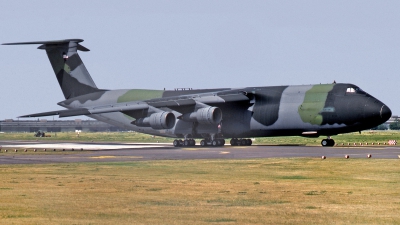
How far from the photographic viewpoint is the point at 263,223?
1133cm

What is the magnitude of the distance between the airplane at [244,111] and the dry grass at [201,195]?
22.1m

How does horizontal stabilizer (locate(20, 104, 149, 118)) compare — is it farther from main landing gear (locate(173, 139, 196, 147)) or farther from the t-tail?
the t-tail

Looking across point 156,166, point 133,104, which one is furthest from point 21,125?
point 156,166

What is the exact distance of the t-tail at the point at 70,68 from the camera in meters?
60.1

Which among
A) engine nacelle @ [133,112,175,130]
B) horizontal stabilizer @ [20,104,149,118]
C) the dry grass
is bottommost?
the dry grass

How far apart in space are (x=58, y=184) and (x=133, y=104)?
34.6 meters

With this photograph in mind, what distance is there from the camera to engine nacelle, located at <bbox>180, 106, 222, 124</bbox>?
49.2 meters

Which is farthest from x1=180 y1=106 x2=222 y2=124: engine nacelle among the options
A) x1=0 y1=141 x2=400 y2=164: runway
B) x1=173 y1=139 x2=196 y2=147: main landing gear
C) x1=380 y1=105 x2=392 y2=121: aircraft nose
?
x1=380 y1=105 x2=392 y2=121: aircraft nose

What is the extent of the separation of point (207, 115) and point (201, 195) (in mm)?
33583

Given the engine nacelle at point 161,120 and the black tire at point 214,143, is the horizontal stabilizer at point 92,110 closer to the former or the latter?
the engine nacelle at point 161,120

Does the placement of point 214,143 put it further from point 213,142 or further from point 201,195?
point 201,195

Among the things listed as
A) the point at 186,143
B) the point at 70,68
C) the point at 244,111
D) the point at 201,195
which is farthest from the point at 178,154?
the point at 70,68

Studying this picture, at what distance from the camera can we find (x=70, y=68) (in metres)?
60.8

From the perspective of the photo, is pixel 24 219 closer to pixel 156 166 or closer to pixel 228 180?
pixel 228 180
